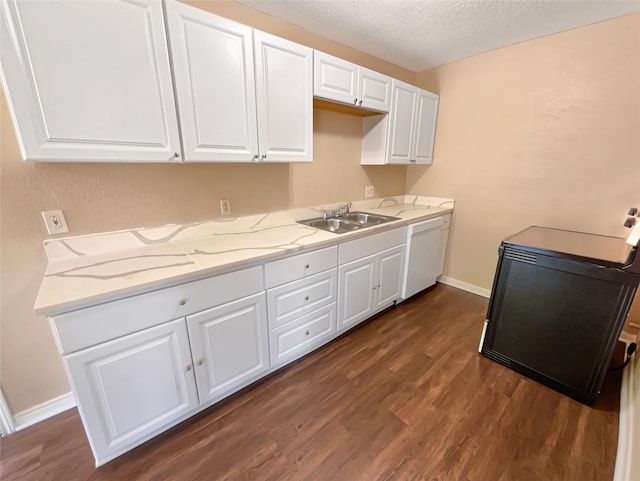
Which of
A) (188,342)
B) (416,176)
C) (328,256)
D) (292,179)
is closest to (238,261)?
(188,342)

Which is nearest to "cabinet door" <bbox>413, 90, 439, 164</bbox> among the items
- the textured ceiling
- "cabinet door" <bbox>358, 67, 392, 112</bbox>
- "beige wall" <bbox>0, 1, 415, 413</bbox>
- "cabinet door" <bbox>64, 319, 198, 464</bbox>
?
the textured ceiling

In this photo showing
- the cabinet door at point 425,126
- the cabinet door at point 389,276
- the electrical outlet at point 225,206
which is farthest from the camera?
the cabinet door at point 425,126

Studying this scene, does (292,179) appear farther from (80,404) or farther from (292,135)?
(80,404)

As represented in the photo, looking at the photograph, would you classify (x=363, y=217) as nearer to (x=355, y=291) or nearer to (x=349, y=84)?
(x=355, y=291)

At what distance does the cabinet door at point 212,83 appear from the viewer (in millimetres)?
1301

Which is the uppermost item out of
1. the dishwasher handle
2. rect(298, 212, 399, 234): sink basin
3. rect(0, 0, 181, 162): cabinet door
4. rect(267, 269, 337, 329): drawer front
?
rect(0, 0, 181, 162): cabinet door

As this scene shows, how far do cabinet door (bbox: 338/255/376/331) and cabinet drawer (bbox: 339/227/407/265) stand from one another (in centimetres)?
5

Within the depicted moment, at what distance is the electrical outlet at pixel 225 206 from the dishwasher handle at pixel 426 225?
1591mm

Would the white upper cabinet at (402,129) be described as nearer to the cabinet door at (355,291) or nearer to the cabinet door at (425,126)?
the cabinet door at (425,126)

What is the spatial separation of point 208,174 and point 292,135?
62 centimetres

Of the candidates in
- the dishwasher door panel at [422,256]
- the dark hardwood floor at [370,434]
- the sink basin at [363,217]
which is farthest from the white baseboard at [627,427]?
the sink basin at [363,217]

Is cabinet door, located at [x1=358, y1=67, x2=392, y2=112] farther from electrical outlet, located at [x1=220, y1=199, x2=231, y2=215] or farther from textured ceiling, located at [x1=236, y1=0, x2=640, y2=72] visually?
electrical outlet, located at [x1=220, y1=199, x2=231, y2=215]

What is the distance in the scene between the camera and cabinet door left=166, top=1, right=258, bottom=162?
1.30 meters

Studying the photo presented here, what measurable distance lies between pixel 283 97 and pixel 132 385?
174 cm
